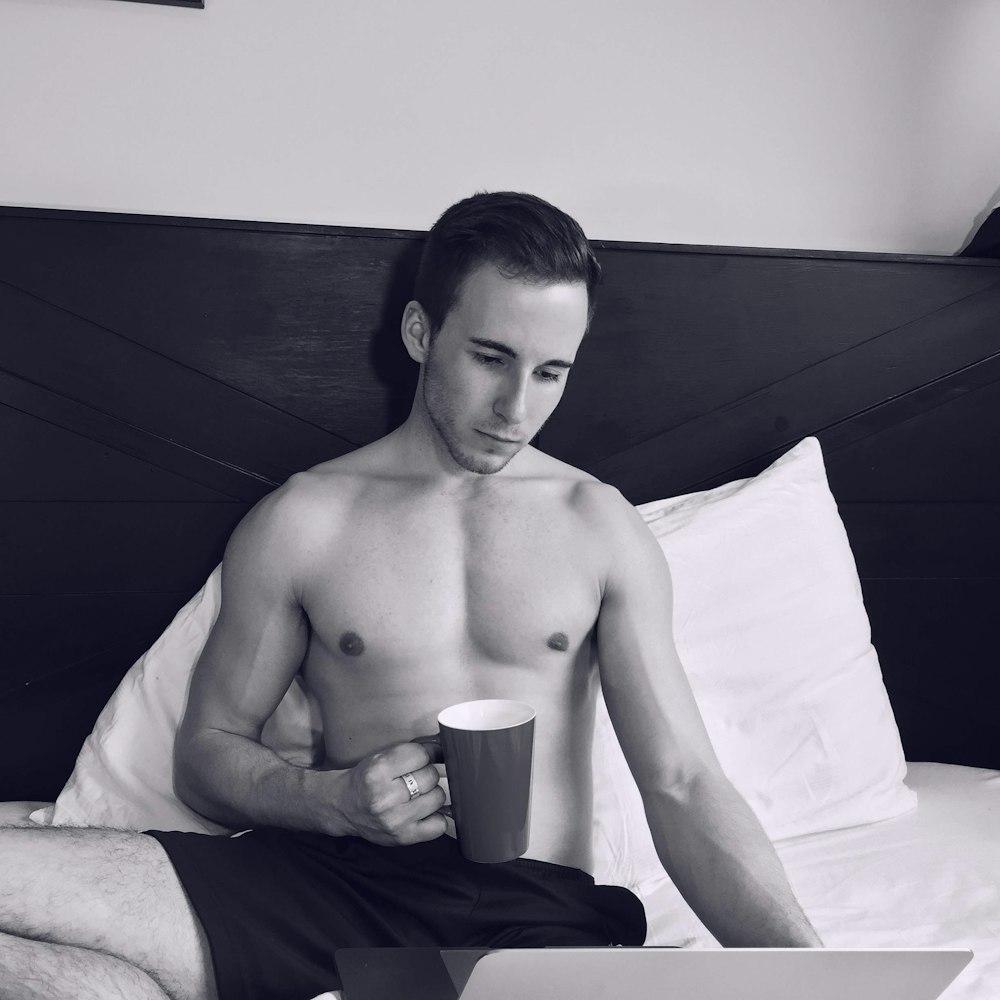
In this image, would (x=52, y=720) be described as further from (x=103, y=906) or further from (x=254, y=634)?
(x=103, y=906)

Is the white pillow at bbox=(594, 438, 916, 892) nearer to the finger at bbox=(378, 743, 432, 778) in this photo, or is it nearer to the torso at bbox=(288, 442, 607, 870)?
the torso at bbox=(288, 442, 607, 870)

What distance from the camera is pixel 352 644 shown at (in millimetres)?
1152

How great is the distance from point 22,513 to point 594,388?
2.87 ft

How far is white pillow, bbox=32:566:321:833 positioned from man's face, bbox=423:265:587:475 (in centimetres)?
42

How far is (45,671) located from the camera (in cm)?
139

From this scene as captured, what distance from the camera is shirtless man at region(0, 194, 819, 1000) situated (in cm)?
95

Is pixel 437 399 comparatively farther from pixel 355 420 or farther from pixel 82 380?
pixel 82 380

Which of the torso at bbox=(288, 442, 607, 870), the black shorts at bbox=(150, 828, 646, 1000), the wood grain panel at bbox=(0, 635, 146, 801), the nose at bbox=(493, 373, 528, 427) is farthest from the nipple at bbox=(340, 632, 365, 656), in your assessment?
the wood grain panel at bbox=(0, 635, 146, 801)

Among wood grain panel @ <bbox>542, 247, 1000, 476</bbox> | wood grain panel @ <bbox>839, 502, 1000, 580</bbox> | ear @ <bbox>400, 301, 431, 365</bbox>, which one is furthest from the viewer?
wood grain panel @ <bbox>839, 502, 1000, 580</bbox>

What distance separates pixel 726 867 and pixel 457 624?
0.41 meters

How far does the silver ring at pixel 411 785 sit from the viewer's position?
93 cm

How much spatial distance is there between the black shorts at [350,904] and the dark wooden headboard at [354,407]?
52 centimetres

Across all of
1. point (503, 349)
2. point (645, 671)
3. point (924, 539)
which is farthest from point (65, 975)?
point (924, 539)

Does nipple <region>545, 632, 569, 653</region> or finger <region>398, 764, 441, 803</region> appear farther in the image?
nipple <region>545, 632, 569, 653</region>
